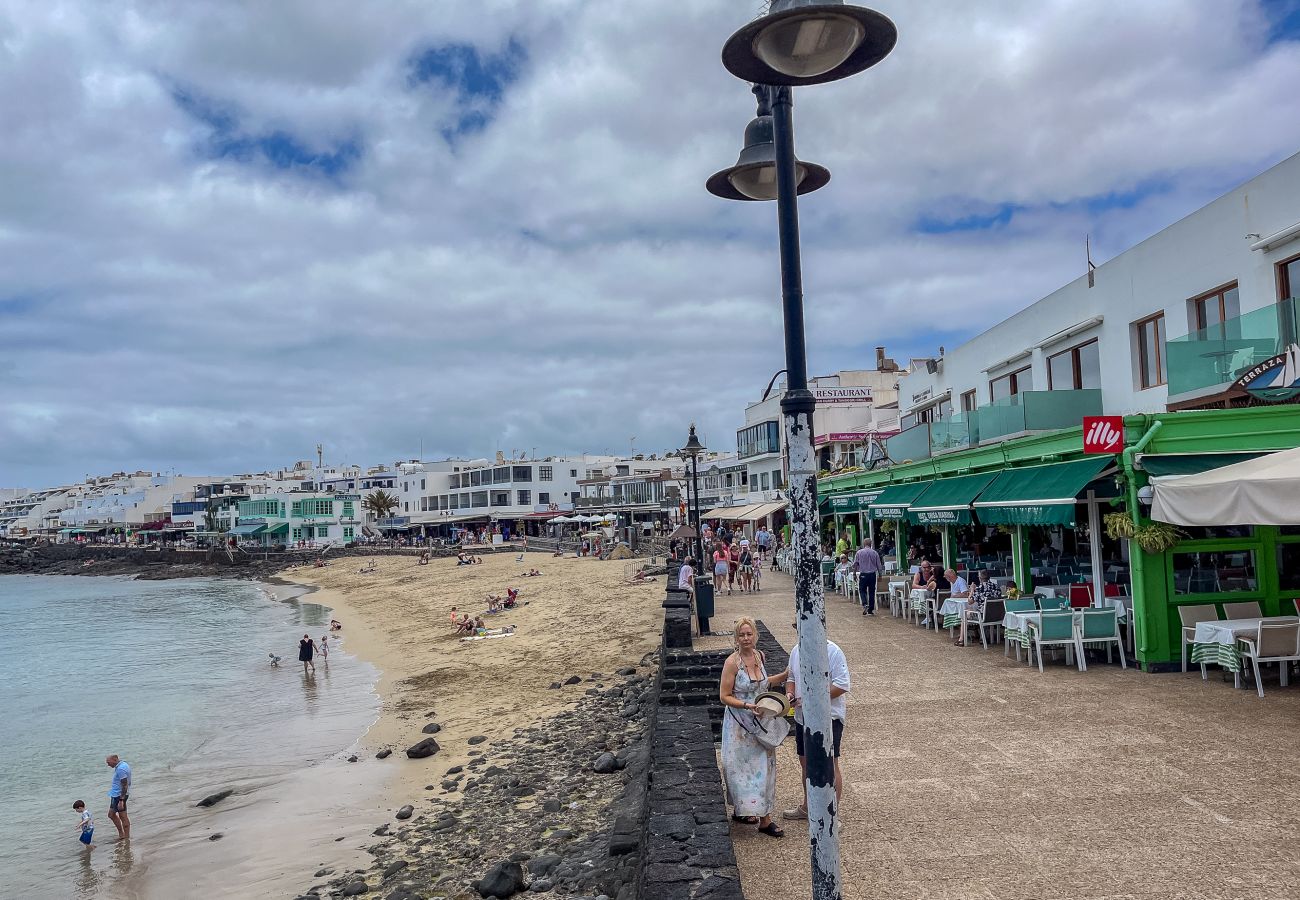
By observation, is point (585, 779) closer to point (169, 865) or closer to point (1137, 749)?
point (169, 865)

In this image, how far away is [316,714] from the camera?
63.4 ft

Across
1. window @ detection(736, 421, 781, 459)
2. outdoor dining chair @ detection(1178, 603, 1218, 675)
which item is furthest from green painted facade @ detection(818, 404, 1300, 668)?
window @ detection(736, 421, 781, 459)

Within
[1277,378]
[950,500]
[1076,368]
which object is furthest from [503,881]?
[1076,368]

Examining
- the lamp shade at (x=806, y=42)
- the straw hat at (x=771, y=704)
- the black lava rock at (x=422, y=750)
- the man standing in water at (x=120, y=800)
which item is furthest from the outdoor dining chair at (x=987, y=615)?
the man standing in water at (x=120, y=800)

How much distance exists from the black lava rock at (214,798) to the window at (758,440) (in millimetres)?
36136

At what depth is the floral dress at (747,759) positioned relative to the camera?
19.6 ft

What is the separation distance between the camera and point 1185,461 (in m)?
10.6

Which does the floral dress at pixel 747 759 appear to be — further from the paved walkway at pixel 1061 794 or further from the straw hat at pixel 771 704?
the paved walkway at pixel 1061 794

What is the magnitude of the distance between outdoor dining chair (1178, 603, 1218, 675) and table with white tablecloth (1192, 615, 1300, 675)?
19cm

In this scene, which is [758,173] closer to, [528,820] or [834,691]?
[834,691]

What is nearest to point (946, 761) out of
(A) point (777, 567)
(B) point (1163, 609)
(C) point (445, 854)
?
(B) point (1163, 609)

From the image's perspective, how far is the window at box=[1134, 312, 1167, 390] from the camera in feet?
57.4

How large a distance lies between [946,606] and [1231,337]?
608 cm

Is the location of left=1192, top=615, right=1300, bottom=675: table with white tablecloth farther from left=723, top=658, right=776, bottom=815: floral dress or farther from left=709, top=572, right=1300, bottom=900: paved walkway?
left=723, top=658, right=776, bottom=815: floral dress
